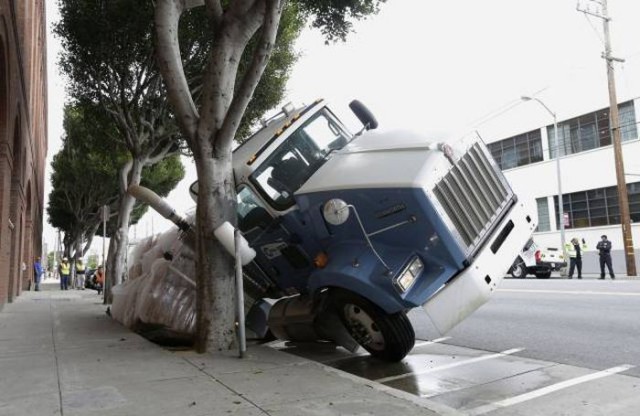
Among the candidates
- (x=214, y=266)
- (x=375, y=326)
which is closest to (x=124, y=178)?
(x=214, y=266)

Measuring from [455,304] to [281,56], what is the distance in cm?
1331

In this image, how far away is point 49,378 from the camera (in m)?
5.43

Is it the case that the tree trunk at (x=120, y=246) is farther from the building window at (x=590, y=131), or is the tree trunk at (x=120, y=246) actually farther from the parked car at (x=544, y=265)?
the building window at (x=590, y=131)

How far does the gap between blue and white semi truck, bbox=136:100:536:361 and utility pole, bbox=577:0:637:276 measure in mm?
17821

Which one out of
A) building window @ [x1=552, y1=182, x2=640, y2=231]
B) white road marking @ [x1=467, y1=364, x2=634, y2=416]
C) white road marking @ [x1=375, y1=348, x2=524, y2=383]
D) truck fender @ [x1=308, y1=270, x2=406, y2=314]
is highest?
building window @ [x1=552, y1=182, x2=640, y2=231]

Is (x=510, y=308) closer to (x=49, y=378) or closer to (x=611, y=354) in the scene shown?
(x=611, y=354)

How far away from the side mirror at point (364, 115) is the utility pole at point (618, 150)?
728 inches

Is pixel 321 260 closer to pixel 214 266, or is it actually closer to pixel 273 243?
pixel 273 243

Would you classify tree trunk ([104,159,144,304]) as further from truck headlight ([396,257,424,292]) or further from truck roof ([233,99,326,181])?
truck headlight ([396,257,424,292])

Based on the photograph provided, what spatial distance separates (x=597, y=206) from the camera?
29.2m

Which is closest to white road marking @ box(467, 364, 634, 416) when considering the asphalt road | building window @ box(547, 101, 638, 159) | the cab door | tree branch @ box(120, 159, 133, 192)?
the asphalt road

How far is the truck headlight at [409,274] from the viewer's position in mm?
5547

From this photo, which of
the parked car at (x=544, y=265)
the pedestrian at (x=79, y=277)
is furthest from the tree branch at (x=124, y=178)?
the pedestrian at (x=79, y=277)

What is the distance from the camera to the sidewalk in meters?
4.29
